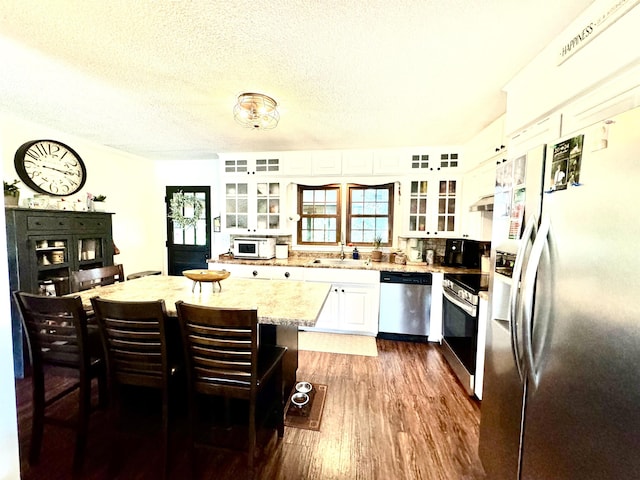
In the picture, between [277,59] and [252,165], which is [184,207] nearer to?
[252,165]

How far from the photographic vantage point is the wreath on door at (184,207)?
465cm

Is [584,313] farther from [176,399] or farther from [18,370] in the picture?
[18,370]

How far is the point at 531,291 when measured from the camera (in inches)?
43.4

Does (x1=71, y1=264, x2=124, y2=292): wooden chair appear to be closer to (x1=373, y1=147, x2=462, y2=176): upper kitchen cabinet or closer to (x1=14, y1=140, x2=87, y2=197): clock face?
(x1=14, y1=140, x2=87, y2=197): clock face

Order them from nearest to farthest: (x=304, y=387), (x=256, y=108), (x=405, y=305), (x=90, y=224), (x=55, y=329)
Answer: (x=55, y=329)
(x=256, y=108)
(x=304, y=387)
(x=90, y=224)
(x=405, y=305)

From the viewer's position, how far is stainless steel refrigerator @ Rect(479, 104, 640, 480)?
788mm

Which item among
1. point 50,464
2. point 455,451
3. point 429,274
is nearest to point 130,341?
point 50,464

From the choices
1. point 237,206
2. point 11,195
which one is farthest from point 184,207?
point 11,195

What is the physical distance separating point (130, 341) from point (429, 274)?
293 centimetres

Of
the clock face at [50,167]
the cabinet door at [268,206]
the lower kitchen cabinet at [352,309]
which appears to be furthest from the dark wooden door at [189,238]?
the lower kitchen cabinet at [352,309]

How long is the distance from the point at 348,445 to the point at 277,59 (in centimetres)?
249

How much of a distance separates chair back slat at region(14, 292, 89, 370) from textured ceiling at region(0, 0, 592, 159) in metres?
1.46

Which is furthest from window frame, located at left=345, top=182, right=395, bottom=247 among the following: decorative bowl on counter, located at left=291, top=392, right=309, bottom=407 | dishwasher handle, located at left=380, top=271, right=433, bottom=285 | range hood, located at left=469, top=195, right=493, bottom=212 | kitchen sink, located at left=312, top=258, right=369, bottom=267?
decorative bowl on counter, located at left=291, top=392, right=309, bottom=407

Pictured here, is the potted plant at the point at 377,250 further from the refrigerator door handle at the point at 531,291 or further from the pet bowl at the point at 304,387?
the refrigerator door handle at the point at 531,291
